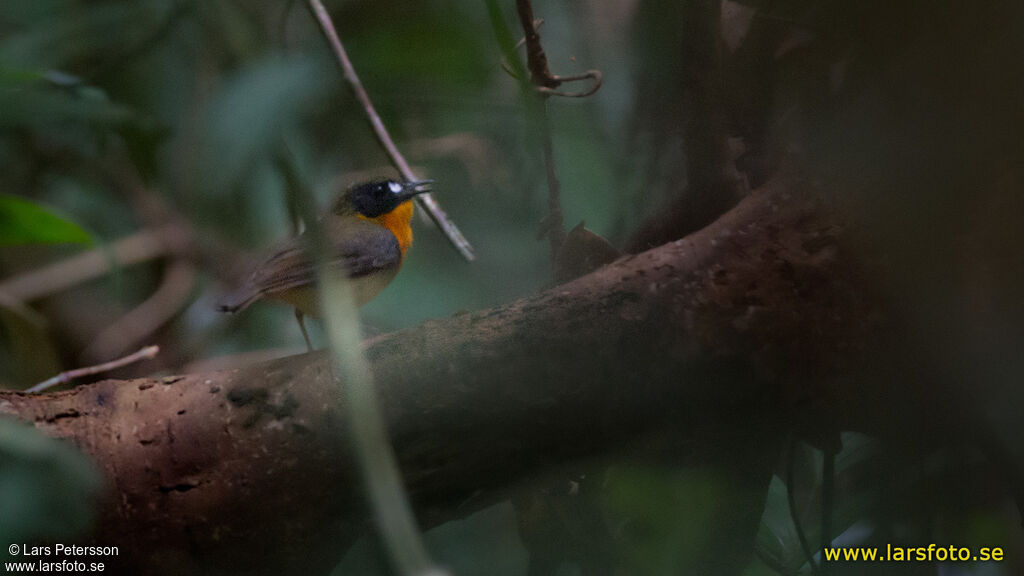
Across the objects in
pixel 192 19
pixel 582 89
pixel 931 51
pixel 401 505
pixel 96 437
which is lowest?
pixel 401 505

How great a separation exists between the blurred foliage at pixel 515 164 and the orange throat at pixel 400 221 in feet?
0.28

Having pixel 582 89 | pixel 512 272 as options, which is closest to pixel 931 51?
pixel 512 272

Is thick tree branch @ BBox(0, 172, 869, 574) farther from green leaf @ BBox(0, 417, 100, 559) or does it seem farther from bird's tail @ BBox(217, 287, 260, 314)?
bird's tail @ BBox(217, 287, 260, 314)

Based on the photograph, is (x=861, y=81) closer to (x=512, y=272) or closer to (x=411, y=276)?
(x=512, y=272)

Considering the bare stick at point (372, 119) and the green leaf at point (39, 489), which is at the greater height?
the bare stick at point (372, 119)

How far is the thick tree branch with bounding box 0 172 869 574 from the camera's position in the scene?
3.64 feet

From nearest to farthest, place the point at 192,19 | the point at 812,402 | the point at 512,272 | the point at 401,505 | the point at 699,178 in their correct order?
1. the point at 401,505
2. the point at 812,402
3. the point at 699,178
4. the point at 512,272
5. the point at 192,19

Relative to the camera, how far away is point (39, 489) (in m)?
1.14

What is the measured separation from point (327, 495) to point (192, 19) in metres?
2.58

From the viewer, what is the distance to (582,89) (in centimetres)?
193

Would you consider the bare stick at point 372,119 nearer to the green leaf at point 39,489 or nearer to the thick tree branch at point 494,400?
the thick tree branch at point 494,400

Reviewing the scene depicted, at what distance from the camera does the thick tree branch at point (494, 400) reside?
111 cm

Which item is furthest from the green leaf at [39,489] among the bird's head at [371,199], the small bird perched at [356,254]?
the bird's head at [371,199]

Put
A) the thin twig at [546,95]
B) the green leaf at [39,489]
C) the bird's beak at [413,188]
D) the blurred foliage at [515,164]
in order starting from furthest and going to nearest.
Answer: the bird's beak at [413,188]
the thin twig at [546,95]
the green leaf at [39,489]
the blurred foliage at [515,164]
